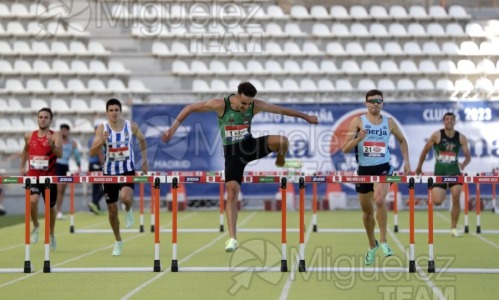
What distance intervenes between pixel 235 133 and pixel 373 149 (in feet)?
6.66

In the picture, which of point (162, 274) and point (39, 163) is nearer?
point (162, 274)

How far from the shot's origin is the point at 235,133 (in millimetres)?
11328

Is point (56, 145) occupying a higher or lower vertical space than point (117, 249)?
higher

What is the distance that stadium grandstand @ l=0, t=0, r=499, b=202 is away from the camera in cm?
3042

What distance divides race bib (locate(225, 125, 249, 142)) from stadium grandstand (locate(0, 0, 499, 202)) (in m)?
18.3

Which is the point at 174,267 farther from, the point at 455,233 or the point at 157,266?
the point at 455,233

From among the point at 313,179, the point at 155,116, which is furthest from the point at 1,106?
the point at 313,179

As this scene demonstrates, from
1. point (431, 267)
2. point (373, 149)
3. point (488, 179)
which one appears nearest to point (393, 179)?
point (373, 149)

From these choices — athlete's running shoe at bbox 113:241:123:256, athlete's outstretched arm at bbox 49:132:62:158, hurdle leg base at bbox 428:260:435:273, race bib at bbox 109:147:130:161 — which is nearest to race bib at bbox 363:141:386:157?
hurdle leg base at bbox 428:260:435:273

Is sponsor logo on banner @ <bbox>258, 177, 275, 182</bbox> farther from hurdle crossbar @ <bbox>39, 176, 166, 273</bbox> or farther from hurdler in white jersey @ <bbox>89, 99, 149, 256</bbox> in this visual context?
hurdler in white jersey @ <bbox>89, 99, 149, 256</bbox>

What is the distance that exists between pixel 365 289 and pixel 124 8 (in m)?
23.9

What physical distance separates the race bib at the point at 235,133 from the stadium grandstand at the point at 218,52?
18271 mm

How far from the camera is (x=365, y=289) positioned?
988cm

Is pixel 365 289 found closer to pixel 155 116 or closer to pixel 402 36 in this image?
pixel 155 116
